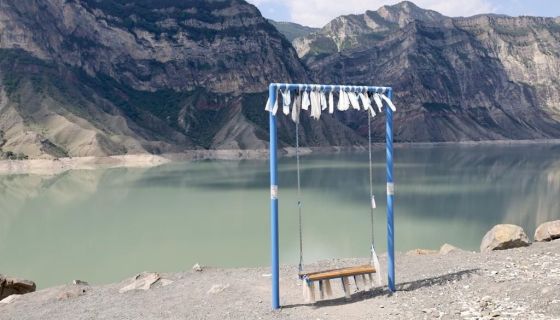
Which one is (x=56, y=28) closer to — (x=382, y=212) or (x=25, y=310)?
(x=382, y=212)

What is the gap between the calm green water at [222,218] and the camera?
29.6 m

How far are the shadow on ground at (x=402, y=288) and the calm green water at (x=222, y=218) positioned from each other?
40.6 feet

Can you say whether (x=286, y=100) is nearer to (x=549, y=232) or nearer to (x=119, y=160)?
(x=549, y=232)

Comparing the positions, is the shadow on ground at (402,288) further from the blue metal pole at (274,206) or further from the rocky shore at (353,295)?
the blue metal pole at (274,206)

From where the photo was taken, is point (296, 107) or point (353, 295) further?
point (353, 295)

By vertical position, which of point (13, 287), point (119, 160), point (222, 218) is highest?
point (13, 287)

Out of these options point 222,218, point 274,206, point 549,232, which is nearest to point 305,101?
point 274,206

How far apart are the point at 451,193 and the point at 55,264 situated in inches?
1669

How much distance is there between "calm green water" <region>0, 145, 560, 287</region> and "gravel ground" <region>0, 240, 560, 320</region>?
10.0 m

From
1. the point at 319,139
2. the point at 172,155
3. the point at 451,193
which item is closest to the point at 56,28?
the point at 172,155

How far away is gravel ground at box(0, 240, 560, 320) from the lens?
10797 millimetres

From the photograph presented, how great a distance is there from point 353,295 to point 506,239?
7.66 metres

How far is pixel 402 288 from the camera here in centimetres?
1325

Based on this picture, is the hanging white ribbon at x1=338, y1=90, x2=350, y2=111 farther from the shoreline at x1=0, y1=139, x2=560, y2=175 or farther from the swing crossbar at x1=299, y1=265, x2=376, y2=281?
the shoreline at x1=0, y1=139, x2=560, y2=175
